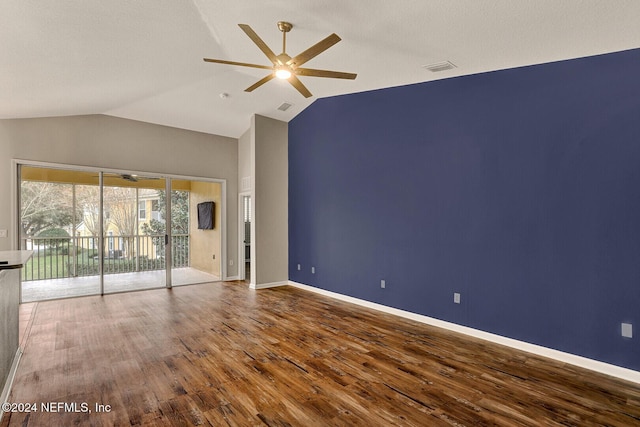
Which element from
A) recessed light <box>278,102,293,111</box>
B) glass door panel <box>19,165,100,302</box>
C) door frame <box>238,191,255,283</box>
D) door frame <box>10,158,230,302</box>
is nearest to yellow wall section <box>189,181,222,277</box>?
door frame <box>10,158,230,302</box>

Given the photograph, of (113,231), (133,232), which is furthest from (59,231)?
(133,232)

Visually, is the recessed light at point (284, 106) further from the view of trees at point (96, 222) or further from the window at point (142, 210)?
the window at point (142, 210)

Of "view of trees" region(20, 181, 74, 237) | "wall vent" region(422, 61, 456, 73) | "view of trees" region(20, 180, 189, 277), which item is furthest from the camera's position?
"view of trees" region(20, 180, 189, 277)

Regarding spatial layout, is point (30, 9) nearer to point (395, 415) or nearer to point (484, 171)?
Result: point (395, 415)

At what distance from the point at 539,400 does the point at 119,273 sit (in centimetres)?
655

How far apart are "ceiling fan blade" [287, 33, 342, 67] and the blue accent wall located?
210 cm

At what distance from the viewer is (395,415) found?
226 cm

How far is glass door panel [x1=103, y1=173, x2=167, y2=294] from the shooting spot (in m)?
5.87

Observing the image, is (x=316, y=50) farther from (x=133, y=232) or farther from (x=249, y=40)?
(x=133, y=232)

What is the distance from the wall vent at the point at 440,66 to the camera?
12.0 ft

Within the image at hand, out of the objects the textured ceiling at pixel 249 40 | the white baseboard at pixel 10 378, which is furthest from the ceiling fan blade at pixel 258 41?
the white baseboard at pixel 10 378

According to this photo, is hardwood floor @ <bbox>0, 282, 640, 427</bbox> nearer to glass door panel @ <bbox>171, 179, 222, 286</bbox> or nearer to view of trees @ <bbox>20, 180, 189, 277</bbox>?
view of trees @ <bbox>20, 180, 189, 277</bbox>

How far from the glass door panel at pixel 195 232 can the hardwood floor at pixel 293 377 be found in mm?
2331

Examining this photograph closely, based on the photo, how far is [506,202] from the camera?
3555mm
